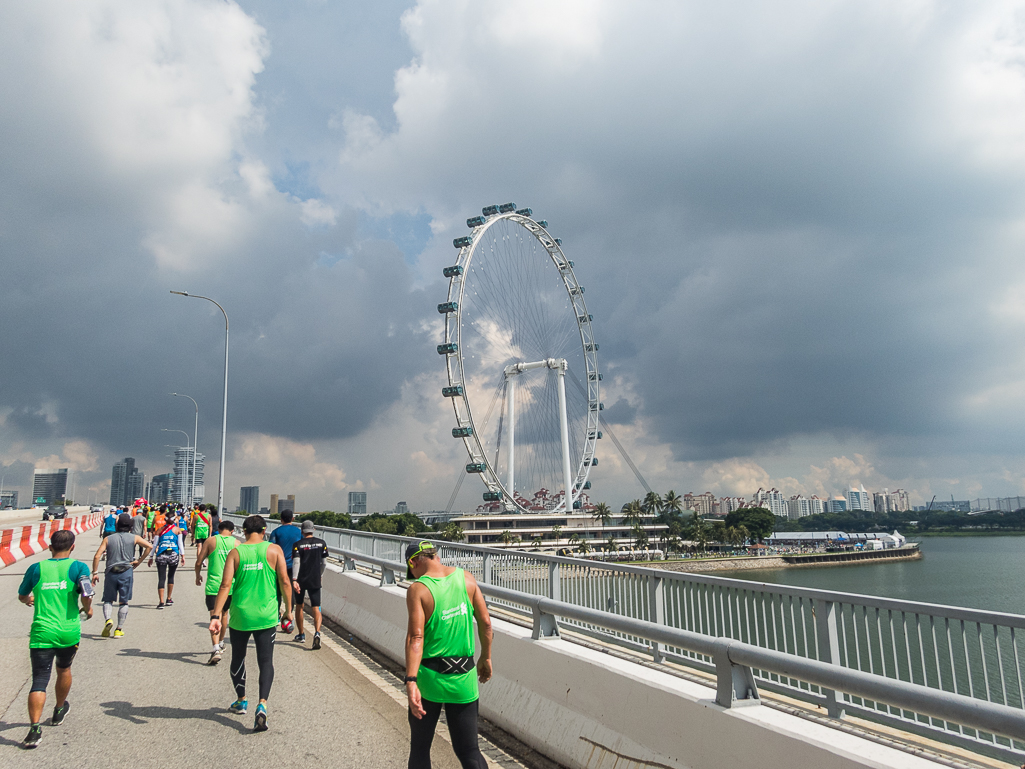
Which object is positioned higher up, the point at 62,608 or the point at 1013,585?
the point at 62,608

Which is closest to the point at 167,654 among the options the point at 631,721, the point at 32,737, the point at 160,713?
the point at 160,713

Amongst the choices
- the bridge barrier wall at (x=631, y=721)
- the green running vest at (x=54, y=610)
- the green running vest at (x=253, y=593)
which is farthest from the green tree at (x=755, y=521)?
the green running vest at (x=54, y=610)

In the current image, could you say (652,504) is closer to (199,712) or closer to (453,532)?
(453,532)

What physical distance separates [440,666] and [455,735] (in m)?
0.44

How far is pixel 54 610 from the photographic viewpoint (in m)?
6.93

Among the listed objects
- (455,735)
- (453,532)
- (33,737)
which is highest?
(455,735)

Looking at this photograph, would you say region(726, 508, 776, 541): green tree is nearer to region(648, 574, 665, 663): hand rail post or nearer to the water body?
the water body

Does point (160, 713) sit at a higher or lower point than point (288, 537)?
lower

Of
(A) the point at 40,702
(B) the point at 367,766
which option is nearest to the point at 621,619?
(B) the point at 367,766

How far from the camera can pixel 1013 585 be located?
243 ft

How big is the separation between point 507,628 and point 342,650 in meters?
4.39

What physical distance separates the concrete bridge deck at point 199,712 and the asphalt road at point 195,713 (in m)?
0.01

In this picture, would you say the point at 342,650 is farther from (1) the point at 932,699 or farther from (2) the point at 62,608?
(1) the point at 932,699

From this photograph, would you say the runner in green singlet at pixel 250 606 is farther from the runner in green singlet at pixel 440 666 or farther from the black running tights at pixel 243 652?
the runner in green singlet at pixel 440 666
